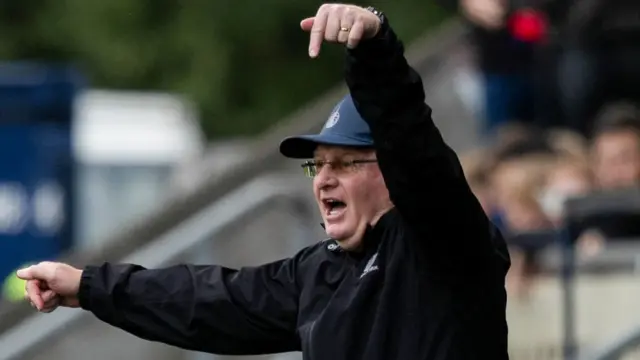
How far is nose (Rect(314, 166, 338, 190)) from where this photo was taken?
448 cm

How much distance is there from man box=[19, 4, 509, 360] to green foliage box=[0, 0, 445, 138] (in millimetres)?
14514

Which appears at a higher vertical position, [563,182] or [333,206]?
[333,206]

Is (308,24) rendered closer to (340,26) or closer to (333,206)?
(340,26)

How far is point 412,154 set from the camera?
4.09 meters

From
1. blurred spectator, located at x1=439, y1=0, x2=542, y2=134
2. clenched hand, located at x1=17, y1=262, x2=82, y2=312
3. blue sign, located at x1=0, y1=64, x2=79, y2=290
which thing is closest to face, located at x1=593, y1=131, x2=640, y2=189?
blurred spectator, located at x1=439, y1=0, x2=542, y2=134

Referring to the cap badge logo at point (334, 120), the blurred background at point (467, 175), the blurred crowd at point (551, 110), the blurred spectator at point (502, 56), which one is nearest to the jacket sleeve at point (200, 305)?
the cap badge logo at point (334, 120)

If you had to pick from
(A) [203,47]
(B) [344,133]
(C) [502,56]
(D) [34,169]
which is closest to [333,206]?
(B) [344,133]

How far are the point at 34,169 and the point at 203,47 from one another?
855 centimetres

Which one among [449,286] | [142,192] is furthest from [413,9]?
[449,286]

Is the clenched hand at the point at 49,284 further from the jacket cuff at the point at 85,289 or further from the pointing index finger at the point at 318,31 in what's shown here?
Answer: the pointing index finger at the point at 318,31

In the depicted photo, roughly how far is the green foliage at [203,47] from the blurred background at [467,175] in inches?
88.2

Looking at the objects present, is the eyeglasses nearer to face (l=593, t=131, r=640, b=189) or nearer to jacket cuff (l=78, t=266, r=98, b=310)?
jacket cuff (l=78, t=266, r=98, b=310)

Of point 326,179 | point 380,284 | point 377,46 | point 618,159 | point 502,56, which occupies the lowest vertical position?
point 618,159

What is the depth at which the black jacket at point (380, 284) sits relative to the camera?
13.4 ft
